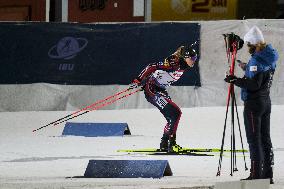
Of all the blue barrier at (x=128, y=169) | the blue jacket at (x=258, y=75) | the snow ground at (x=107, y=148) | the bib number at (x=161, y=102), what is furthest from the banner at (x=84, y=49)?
the blue jacket at (x=258, y=75)

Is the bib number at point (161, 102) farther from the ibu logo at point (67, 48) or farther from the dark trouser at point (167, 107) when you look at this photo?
the ibu logo at point (67, 48)

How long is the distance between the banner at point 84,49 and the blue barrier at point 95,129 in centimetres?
297

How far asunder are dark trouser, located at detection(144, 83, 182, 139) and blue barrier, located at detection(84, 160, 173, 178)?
3.27m

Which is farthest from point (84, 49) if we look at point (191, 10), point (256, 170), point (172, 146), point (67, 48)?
point (256, 170)

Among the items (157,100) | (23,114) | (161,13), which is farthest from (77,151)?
(161,13)

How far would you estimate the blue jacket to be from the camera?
10.9m

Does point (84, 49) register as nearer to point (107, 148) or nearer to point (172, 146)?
point (107, 148)

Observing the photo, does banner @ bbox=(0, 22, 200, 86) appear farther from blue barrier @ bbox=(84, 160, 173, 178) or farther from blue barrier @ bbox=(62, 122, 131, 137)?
blue barrier @ bbox=(84, 160, 173, 178)

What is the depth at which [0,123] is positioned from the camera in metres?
19.8

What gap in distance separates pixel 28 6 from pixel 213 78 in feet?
32.5

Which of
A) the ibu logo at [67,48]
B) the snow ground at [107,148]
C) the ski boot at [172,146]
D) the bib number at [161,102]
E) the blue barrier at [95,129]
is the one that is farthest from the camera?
the ibu logo at [67,48]

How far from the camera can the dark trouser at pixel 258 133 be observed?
11.0 m

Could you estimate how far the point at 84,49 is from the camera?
21.4 meters

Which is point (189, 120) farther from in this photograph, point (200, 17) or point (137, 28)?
point (200, 17)
